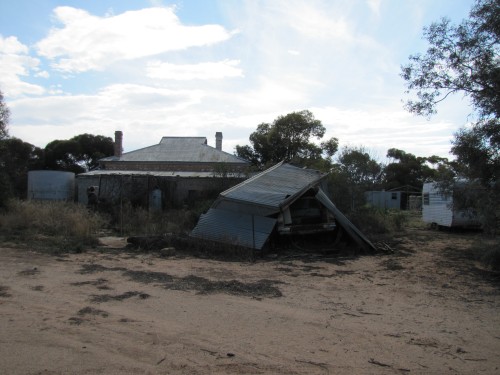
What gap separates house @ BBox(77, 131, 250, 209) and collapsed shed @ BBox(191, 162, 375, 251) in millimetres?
8263

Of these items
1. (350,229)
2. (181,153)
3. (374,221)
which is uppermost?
(181,153)

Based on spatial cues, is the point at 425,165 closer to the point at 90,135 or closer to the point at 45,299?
the point at 90,135

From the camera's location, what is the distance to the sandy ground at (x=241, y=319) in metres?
4.30

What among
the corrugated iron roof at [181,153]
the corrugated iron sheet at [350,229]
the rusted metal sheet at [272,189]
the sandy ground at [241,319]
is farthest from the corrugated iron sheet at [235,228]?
the corrugated iron roof at [181,153]

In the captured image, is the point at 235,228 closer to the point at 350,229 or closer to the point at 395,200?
the point at 350,229

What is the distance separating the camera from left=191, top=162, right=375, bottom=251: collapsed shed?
1228cm

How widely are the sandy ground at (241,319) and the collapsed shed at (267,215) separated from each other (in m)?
2.16

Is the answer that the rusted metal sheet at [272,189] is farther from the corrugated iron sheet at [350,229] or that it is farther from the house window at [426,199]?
the house window at [426,199]

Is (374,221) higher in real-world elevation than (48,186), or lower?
lower

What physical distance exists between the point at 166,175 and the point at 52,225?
16547 mm

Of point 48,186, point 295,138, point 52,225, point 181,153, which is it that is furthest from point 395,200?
point 52,225

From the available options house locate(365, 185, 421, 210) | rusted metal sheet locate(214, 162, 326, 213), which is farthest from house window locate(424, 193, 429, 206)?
house locate(365, 185, 421, 210)

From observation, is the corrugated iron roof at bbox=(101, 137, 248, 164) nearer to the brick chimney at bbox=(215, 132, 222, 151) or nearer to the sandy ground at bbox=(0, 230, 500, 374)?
the brick chimney at bbox=(215, 132, 222, 151)

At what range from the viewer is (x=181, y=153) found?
3666cm
